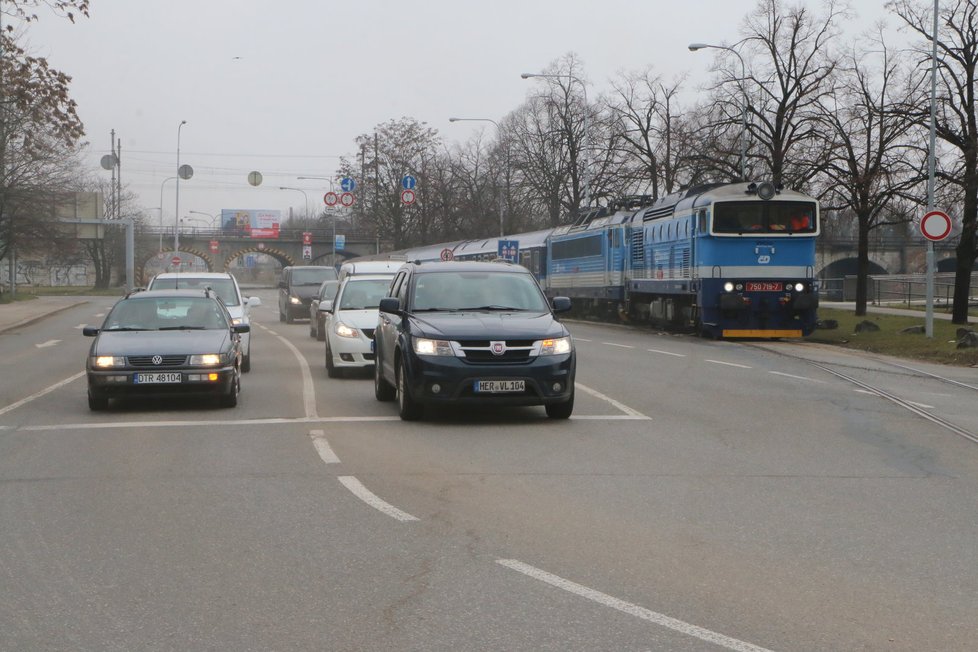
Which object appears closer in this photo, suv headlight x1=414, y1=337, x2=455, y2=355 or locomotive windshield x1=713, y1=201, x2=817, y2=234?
suv headlight x1=414, y1=337, x2=455, y2=355

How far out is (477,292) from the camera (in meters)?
13.3

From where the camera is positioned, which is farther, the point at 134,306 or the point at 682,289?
the point at 682,289

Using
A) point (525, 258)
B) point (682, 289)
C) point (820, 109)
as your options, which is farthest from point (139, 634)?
point (525, 258)

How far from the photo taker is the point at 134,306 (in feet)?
48.8

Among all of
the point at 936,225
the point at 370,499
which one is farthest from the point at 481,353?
the point at 936,225

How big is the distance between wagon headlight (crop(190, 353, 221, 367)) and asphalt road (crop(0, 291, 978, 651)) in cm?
56

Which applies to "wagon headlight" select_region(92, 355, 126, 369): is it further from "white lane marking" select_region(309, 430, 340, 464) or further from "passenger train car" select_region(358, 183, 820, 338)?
"passenger train car" select_region(358, 183, 820, 338)

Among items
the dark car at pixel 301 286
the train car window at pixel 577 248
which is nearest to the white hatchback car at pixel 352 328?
the train car window at pixel 577 248

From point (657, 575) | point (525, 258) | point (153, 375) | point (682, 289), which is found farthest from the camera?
point (525, 258)

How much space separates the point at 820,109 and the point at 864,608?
Result: 113ft

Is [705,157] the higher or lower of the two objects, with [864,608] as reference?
higher

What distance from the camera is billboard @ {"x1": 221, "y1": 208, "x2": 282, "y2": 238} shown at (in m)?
115

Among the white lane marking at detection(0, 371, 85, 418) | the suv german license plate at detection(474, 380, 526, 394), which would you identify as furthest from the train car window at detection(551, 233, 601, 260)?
the suv german license plate at detection(474, 380, 526, 394)

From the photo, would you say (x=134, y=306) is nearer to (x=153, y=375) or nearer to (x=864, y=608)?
(x=153, y=375)
